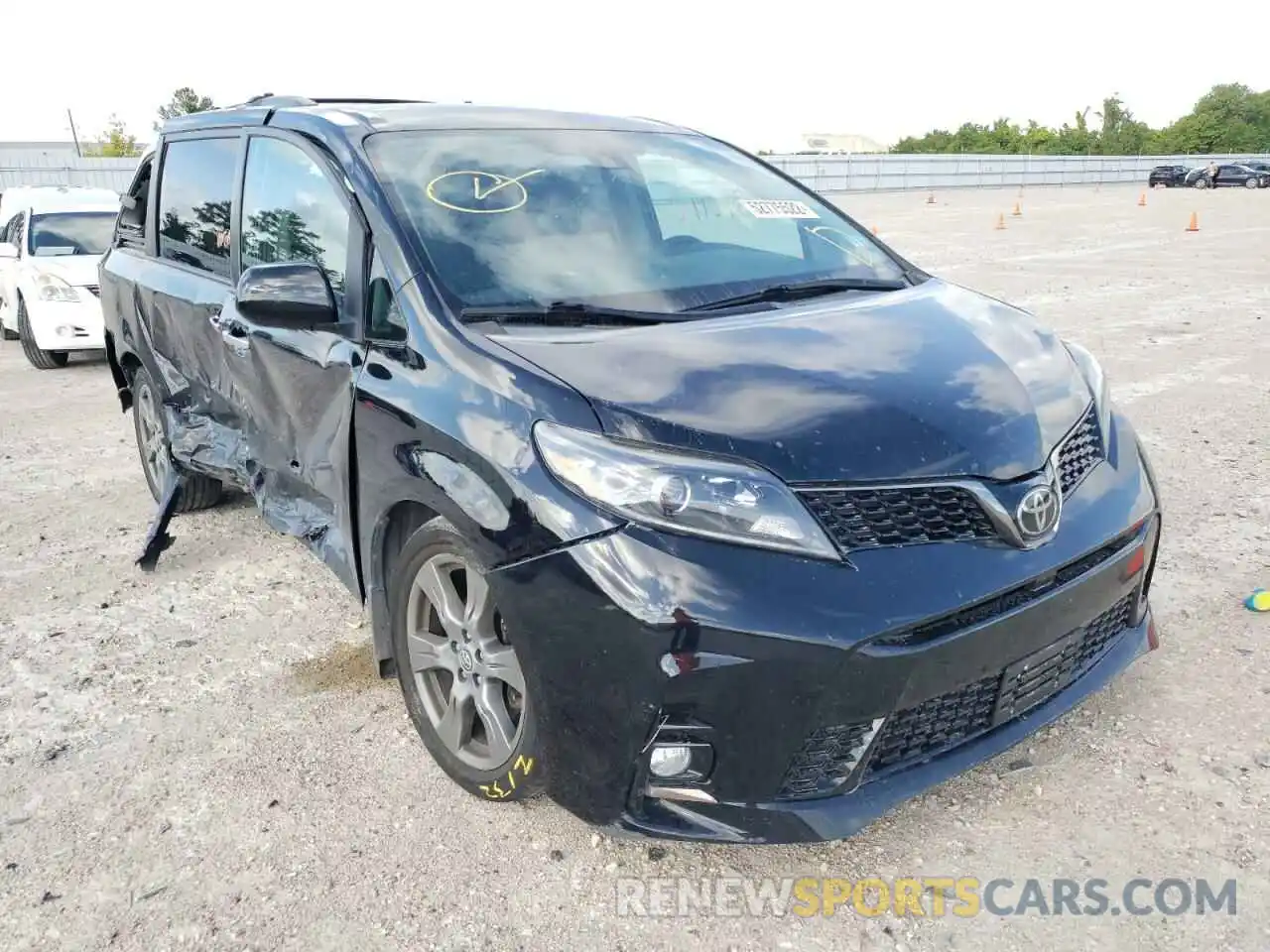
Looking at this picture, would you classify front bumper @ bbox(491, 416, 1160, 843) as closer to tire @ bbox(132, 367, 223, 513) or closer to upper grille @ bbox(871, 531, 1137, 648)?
upper grille @ bbox(871, 531, 1137, 648)

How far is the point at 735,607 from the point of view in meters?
2.10

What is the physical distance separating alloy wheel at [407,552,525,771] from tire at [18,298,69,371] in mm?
8481

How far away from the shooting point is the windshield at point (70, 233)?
10.2 m

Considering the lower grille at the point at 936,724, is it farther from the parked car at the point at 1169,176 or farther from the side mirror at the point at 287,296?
the parked car at the point at 1169,176

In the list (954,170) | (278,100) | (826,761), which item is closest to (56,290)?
(278,100)

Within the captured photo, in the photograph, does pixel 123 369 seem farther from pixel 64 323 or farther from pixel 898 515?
pixel 64 323

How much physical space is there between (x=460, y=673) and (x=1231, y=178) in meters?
50.8

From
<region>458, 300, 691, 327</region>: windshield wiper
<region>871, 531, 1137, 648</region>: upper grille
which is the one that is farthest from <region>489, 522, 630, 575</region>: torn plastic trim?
<region>458, 300, 691, 327</region>: windshield wiper

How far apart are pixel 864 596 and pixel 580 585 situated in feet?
1.96

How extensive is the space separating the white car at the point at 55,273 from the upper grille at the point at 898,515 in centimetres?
826

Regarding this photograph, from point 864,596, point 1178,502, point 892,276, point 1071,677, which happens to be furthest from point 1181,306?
point 864,596

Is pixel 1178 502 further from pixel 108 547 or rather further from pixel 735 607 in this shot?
pixel 108 547

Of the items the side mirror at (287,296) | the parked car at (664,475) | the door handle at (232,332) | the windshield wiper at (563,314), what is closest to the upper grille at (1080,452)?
the parked car at (664,475)

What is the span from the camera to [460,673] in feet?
8.93
